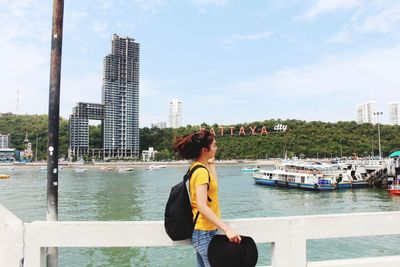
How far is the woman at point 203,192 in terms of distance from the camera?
8.61ft

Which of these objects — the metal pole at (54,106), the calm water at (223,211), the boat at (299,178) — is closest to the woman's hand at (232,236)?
the metal pole at (54,106)

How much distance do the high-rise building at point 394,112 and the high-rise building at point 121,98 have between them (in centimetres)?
12703

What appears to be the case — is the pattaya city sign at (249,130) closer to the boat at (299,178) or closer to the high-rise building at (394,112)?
the high-rise building at (394,112)

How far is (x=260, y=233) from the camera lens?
295cm

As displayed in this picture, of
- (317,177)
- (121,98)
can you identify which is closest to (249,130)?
(121,98)

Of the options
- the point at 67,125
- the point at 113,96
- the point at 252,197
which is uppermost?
the point at 113,96

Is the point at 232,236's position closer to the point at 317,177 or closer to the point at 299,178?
the point at 317,177

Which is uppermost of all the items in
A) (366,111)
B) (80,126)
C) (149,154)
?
(366,111)

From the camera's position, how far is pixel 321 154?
115750 millimetres

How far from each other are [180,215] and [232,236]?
42 centimetres

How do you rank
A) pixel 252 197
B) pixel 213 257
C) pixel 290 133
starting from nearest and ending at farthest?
1. pixel 213 257
2. pixel 252 197
3. pixel 290 133

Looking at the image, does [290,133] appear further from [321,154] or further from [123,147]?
[123,147]

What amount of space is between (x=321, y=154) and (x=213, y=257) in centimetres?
12008

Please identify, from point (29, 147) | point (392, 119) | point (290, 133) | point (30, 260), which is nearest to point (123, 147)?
point (29, 147)
